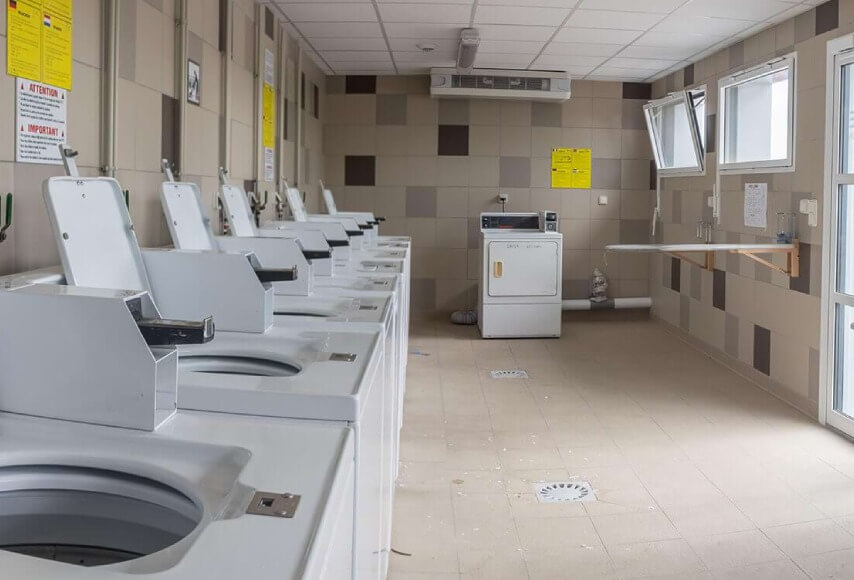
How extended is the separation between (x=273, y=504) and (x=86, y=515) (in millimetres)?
375

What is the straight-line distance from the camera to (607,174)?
7770 mm

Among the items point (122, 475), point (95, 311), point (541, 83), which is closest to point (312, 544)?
point (122, 475)

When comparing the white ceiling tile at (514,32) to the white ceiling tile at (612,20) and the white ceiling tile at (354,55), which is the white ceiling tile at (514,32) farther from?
the white ceiling tile at (354,55)

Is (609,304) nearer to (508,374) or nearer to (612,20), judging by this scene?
(508,374)

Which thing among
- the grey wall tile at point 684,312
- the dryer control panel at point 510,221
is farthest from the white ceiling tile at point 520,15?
the grey wall tile at point 684,312

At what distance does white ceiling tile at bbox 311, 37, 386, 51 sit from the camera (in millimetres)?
5977

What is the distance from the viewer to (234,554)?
2.87ft

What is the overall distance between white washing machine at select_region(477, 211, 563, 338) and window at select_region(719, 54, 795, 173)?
5.38 feet

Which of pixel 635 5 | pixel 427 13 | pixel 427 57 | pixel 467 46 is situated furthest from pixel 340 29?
pixel 635 5

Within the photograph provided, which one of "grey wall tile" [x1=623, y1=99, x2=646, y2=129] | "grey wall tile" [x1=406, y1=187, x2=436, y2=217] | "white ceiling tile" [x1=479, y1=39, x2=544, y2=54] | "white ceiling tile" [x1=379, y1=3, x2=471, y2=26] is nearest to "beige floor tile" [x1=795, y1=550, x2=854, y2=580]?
"white ceiling tile" [x1=379, y1=3, x2=471, y2=26]

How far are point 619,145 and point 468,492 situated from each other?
5.29 meters

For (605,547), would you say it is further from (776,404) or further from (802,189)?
(802,189)

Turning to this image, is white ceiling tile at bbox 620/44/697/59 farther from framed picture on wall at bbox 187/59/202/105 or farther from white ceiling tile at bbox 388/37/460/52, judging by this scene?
framed picture on wall at bbox 187/59/202/105

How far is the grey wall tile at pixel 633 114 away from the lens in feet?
25.3
